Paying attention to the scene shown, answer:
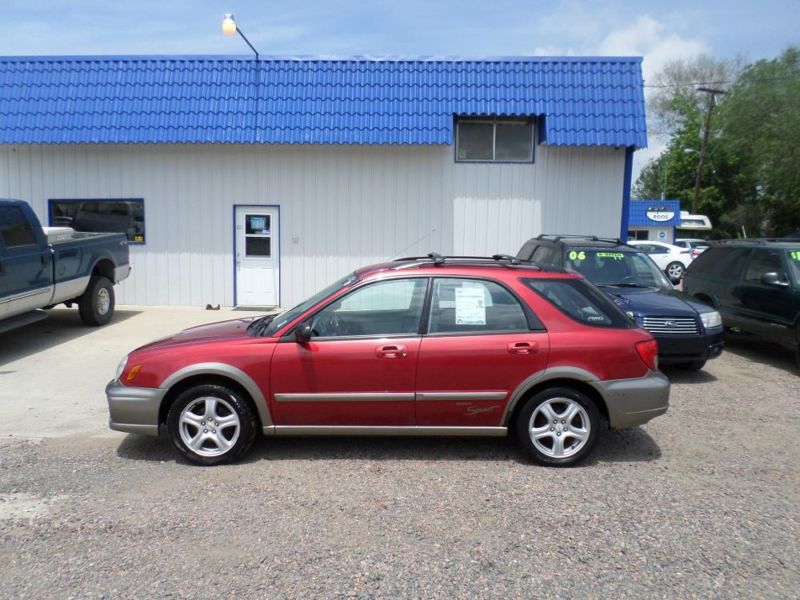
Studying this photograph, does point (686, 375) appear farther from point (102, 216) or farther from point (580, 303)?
point (102, 216)

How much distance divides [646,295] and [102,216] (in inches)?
413

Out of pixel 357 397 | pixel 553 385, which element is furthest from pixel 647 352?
pixel 357 397

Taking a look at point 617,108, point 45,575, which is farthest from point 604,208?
point 45,575

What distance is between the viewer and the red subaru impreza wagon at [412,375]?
508 cm

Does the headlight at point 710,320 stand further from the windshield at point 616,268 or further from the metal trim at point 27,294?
the metal trim at point 27,294

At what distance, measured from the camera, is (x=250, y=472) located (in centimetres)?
507

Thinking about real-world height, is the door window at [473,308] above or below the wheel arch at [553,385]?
above

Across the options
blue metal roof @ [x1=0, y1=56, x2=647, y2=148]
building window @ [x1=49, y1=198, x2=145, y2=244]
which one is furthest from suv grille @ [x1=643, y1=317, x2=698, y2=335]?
building window @ [x1=49, y1=198, x2=145, y2=244]

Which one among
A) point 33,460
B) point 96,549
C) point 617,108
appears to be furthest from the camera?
point 617,108

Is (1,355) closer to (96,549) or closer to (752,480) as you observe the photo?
(96,549)

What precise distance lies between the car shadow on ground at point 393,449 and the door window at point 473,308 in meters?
1.06

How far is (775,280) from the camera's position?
8.98m

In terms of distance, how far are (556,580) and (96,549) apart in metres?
2.62

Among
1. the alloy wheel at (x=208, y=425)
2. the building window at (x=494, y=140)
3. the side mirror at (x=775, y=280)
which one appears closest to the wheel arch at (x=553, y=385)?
the alloy wheel at (x=208, y=425)
